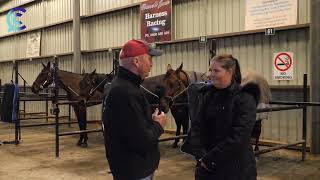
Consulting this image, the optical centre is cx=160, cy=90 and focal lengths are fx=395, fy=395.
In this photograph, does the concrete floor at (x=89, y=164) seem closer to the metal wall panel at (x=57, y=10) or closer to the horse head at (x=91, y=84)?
the horse head at (x=91, y=84)

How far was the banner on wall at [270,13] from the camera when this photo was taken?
7520 millimetres

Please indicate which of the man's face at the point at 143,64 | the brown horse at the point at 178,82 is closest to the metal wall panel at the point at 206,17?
the brown horse at the point at 178,82

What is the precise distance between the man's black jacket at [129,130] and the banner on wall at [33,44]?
1444 centimetres

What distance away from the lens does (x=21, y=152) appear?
777 centimetres

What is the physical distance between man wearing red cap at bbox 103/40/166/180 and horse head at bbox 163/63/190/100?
4714 millimetres

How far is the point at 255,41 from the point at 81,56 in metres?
6.98

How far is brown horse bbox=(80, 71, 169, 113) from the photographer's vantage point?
6780 mm

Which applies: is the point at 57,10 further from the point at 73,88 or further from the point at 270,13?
the point at 270,13

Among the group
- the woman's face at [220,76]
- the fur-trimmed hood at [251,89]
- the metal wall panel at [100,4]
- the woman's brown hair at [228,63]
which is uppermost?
the metal wall panel at [100,4]

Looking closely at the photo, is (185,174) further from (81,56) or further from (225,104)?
(81,56)

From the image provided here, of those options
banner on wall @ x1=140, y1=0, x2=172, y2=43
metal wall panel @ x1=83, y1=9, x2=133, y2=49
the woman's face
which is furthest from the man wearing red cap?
metal wall panel @ x1=83, y1=9, x2=133, y2=49

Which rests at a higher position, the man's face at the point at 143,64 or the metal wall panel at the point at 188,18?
the metal wall panel at the point at 188,18

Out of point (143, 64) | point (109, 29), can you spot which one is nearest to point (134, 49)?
point (143, 64)

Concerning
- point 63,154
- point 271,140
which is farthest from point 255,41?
point 63,154
